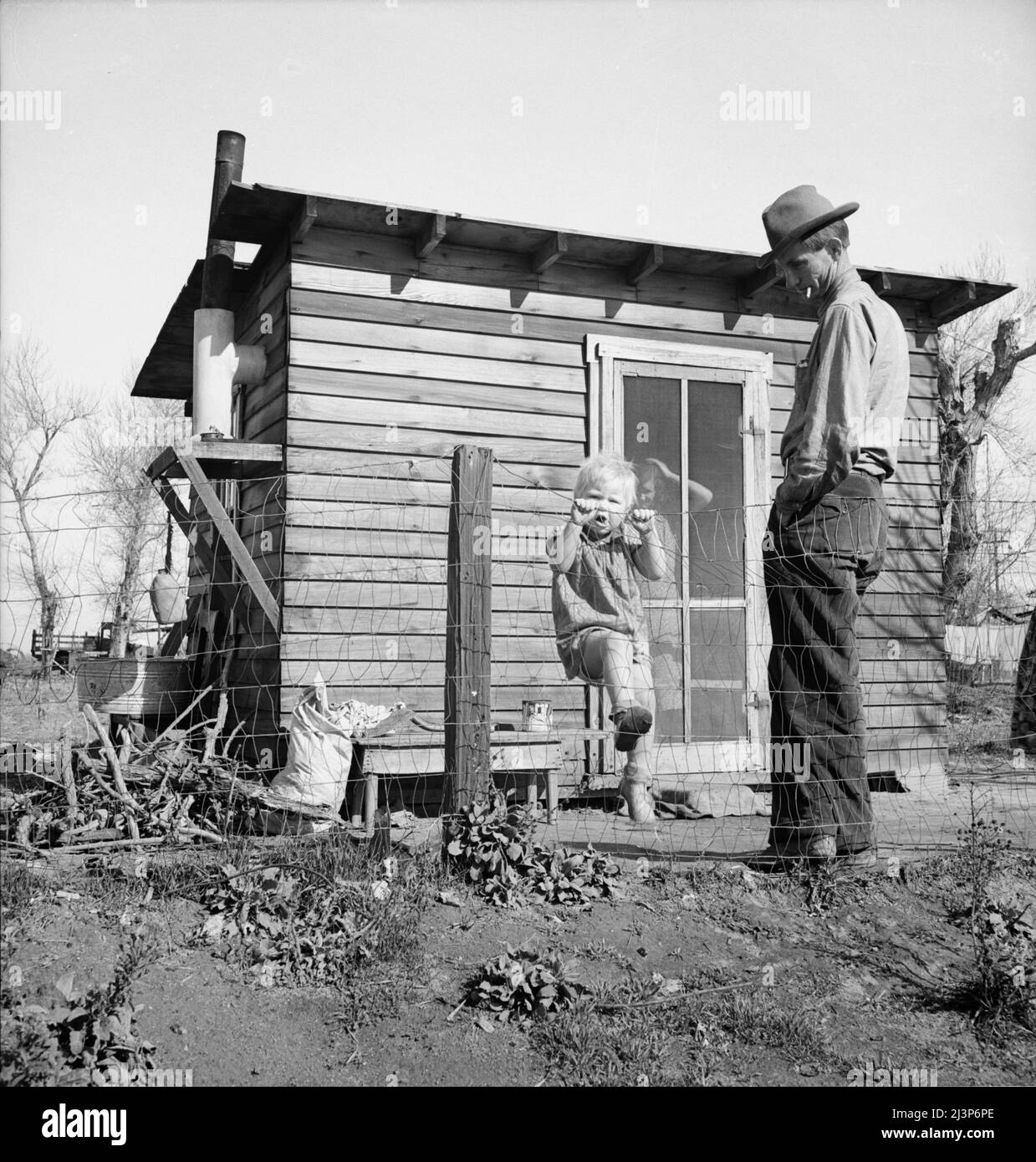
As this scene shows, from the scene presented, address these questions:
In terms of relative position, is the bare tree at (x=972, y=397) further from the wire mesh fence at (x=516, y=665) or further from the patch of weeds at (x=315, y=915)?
the patch of weeds at (x=315, y=915)

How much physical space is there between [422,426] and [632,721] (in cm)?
252

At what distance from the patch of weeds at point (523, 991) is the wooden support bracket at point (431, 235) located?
178 inches

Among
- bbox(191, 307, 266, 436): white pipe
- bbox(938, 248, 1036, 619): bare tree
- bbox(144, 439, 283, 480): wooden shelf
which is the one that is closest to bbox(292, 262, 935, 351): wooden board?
bbox(191, 307, 266, 436): white pipe

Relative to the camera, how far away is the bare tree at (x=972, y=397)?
62.7 feet

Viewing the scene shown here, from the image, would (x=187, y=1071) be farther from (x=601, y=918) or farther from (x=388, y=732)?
(x=388, y=732)

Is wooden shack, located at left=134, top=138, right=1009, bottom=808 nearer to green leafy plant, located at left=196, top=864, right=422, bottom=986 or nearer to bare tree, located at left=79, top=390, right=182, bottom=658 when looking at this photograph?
green leafy plant, located at left=196, top=864, right=422, bottom=986

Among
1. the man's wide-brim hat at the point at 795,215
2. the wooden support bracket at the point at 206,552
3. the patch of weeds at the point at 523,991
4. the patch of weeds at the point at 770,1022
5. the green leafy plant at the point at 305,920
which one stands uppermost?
the man's wide-brim hat at the point at 795,215

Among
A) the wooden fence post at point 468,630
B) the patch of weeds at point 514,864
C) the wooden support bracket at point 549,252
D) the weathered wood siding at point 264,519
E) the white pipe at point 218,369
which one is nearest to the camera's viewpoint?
the patch of weeds at point 514,864

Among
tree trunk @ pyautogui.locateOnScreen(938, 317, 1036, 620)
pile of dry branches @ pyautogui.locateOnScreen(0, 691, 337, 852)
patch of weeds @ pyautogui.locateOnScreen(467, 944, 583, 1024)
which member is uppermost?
tree trunk @ pyautogui.locateOnScreen(938, 317, 1036, 620)

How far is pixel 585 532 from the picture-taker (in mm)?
5691

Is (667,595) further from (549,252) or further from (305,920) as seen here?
(305,920)

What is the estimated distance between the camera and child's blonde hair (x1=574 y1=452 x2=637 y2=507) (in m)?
5.64

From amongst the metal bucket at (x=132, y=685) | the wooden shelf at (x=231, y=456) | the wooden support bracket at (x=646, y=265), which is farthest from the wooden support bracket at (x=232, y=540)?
the wooden support bracket at (x=646, y=265)

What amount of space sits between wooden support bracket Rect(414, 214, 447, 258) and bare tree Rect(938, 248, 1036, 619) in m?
12.2
